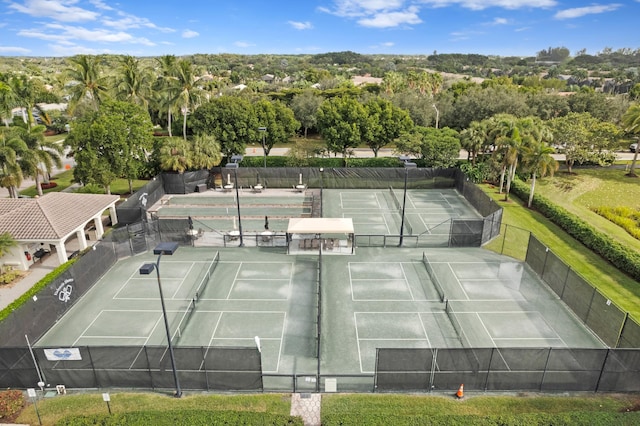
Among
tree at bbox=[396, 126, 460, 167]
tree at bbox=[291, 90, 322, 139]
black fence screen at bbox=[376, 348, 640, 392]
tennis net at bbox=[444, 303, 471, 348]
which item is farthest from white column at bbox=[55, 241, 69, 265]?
tree at bbox=[291, 90, 322, 139]

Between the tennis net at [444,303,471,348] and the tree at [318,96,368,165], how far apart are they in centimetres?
2563

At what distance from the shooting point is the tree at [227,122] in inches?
1598

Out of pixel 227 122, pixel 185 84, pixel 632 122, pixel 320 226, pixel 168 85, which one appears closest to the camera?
pixel 320 226

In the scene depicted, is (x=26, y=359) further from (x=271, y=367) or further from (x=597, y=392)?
(x=597, y=392)

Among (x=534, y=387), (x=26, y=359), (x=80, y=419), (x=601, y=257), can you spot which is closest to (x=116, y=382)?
(x=80, y=419)

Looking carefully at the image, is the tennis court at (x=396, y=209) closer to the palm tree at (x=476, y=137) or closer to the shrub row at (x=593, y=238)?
the shrub row at (x=593, y=238)

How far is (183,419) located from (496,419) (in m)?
9.74

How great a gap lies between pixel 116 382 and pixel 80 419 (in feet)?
6.15

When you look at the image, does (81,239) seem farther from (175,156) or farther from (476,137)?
(476,137)

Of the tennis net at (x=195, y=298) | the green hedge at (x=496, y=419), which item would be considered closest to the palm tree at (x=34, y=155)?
the tennis net at (x=195, y=298)

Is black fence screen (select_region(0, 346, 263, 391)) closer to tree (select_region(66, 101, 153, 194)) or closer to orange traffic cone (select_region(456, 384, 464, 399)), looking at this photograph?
orange traffic cone (select_region(456, 384, 464, 399))

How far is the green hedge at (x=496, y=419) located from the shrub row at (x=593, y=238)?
12316 mm

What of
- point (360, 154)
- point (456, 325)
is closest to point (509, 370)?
point (456, 325)

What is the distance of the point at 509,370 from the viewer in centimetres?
1436
